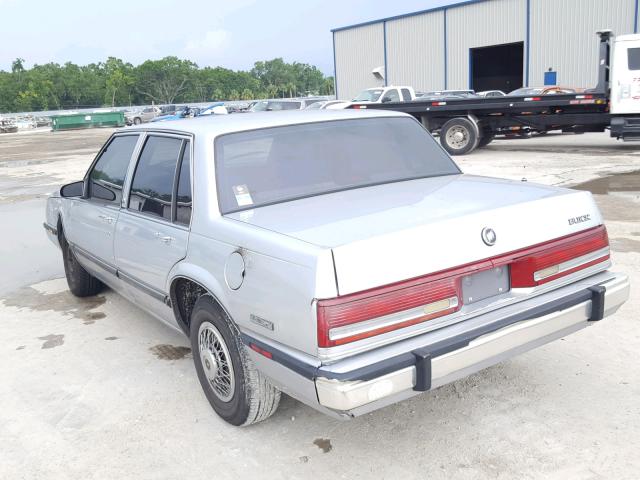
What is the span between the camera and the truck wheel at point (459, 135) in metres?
16.5

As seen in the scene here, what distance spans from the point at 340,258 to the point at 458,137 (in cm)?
1500

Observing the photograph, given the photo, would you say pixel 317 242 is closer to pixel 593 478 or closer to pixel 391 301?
pixel 391 301

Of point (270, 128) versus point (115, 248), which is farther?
point (115, 248)

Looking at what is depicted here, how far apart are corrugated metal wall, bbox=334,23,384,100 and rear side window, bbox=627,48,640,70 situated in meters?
27.6

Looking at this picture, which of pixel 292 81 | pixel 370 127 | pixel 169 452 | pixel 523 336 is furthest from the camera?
pixel 292 81

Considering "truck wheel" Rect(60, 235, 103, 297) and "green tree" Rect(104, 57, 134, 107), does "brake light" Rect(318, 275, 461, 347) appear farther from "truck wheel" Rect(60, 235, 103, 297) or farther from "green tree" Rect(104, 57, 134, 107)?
"green tree" Rect(104, 57, 134, 107)

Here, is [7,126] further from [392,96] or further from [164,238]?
[164,238]

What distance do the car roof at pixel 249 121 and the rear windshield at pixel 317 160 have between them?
5 cm

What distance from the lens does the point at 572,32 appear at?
31266 mm

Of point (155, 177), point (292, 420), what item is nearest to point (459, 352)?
point (292, 420)

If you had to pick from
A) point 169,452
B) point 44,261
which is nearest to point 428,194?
point 169,452

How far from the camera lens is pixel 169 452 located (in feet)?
10.4

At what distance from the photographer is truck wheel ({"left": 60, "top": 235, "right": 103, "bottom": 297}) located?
5539 mm

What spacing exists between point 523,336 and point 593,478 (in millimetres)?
669
